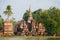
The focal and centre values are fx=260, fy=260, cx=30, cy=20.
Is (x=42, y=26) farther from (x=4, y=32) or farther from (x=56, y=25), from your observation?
(x=4, y=32)

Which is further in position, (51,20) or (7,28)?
(51,20)

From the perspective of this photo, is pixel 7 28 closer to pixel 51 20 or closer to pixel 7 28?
pixel 7 28

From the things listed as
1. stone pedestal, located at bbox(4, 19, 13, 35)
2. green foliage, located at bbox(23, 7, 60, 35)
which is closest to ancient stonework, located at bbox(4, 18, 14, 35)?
stone pedestal, located at bbox(4, 19, 13, 35)

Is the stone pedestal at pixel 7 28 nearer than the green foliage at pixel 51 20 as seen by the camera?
Yes

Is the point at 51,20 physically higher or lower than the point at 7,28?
higher

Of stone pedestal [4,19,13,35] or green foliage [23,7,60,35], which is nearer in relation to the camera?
stone pedestal [4,19,13,35]

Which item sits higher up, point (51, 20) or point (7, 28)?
point (51, 20)

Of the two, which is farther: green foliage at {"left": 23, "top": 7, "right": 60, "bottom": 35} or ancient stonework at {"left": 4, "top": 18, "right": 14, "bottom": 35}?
green foliage at {"left": 23, "top": 7, "right": 60, "bottom": 35}

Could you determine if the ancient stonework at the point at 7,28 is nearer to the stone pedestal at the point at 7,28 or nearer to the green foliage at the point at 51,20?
the stone pedestal at the point at 7,28

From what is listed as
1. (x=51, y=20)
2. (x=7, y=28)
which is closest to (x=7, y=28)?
(x=7, y=28)

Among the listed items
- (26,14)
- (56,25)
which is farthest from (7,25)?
(26,14)

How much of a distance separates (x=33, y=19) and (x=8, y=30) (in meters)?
13.6

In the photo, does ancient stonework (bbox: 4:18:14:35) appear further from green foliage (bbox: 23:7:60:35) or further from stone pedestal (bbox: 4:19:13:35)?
green foliage (bbox: 23:7:60:35)

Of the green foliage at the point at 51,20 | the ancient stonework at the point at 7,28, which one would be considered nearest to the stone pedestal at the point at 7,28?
the ancient stonework at the point at 7,28
